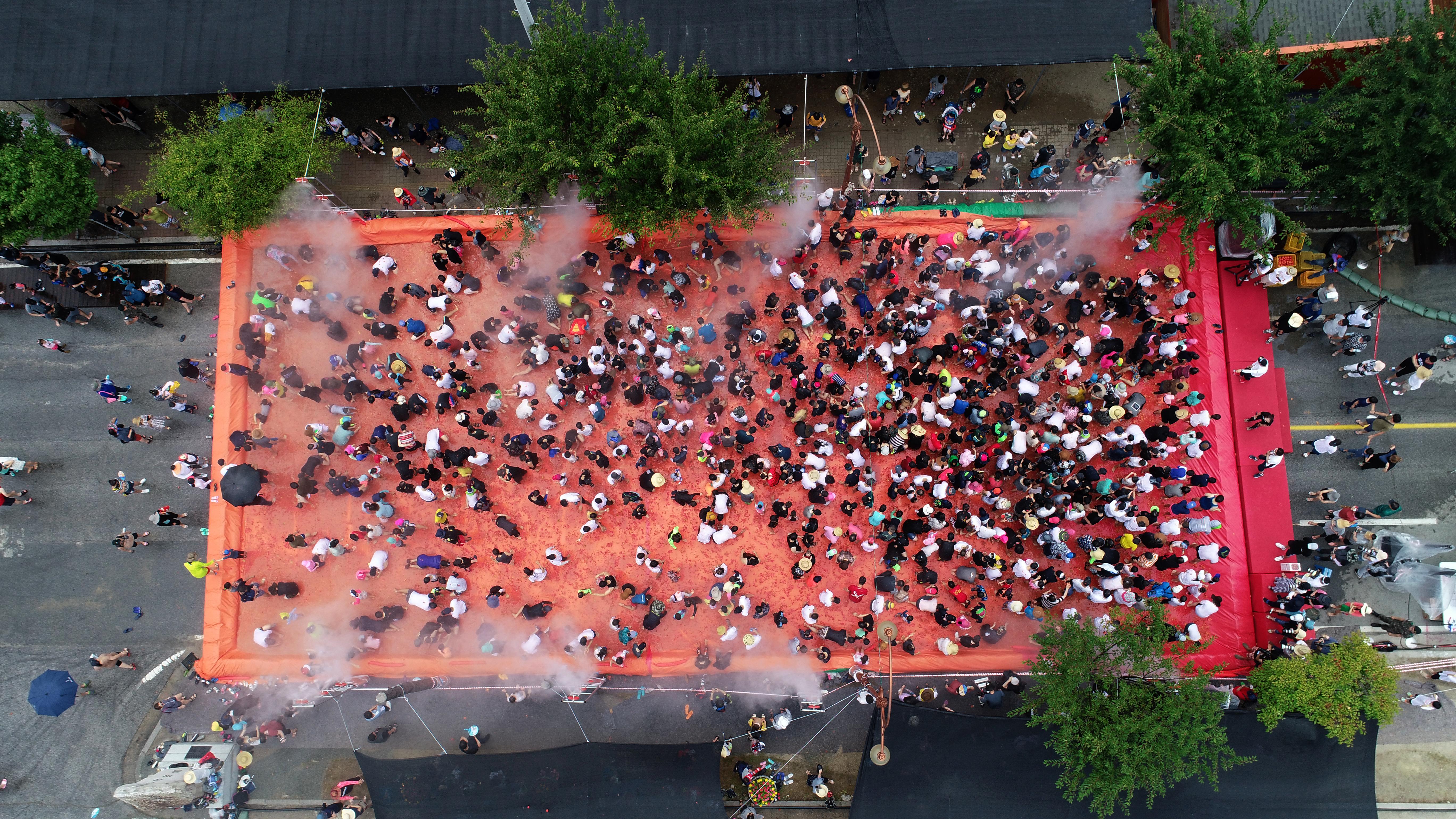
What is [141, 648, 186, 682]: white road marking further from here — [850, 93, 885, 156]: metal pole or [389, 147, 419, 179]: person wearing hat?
[850, 93, 885, 156]: metal pole

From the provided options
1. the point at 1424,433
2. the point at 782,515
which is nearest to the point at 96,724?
the point at 782,515

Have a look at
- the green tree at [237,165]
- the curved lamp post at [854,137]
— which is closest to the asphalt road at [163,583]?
the green tree at [237,165]

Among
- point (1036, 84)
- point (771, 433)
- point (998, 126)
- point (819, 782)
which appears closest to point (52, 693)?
point (771, 433)

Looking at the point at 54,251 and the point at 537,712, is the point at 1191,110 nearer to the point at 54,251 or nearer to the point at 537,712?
the point at 537,712

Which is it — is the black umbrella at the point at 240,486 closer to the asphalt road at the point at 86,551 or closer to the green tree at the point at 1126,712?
the asphalt road at the point at 86,551

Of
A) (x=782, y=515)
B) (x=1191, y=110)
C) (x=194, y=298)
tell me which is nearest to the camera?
(x=1191, y=110)

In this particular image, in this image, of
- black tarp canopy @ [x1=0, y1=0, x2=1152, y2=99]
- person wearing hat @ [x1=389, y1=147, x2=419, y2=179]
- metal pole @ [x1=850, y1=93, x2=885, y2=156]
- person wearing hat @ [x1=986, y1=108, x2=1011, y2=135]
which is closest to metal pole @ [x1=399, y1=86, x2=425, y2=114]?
person wearing hat @ [x1=389, y1=147, x2=419, y2=179]
